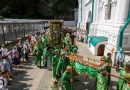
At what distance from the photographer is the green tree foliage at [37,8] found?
51.6 m

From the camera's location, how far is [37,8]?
54406mm

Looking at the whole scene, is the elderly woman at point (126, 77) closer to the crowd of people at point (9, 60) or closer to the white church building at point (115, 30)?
the crowd of people at point (9, 60)

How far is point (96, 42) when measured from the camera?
1623cm

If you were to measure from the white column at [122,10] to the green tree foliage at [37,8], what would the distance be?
3881cm

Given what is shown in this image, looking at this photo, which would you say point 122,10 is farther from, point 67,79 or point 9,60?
point 9,60

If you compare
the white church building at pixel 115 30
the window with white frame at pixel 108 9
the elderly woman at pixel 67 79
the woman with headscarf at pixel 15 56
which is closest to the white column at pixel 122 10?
the white church building at pixel 115 30

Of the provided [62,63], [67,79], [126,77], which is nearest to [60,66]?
[62,63]

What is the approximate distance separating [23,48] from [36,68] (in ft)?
6.82

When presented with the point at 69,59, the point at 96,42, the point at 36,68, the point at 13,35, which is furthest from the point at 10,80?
the point at 13,35

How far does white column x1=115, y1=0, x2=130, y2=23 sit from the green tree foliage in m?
38.8

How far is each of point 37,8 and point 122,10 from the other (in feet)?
142

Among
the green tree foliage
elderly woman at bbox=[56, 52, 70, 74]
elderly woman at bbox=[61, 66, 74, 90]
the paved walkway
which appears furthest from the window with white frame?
the green tree foliage

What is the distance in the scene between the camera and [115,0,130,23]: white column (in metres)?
13.3

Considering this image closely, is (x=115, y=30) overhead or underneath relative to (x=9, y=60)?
overhead
